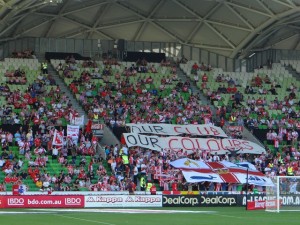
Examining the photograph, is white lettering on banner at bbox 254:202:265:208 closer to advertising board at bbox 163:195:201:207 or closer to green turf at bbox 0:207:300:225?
green turf at bbox 0:207:300:225

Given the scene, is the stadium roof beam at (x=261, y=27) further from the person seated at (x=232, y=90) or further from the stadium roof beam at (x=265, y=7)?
the person seated at (x=232, y=90)

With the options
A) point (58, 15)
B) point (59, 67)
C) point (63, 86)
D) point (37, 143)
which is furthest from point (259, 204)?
point (58, 15)

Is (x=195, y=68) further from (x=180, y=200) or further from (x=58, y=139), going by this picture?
(x=180, y=200)

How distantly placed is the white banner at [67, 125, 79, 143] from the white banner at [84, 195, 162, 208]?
9.96m

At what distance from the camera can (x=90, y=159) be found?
192ft

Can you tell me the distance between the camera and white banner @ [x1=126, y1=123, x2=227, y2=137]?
63.4m

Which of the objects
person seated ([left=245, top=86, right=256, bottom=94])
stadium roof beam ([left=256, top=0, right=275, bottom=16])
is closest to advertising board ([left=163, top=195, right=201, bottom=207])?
stadium roof beam ([left=256, top=0, right=275, bottom=16])

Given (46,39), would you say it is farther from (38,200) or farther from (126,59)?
(38,200)

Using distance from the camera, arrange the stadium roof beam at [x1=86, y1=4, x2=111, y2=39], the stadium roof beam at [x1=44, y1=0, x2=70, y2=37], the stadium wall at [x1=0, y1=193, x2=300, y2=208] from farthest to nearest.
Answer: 1. the stadium roof beam at [x1=86, y1=4, x2=111, y2=39]
2. the stadium roof beam at [x1=44, y1=0, x2=70, y2=37]
3. the stadium wall at [x1=0, y1=193, x2=300, y2=208]

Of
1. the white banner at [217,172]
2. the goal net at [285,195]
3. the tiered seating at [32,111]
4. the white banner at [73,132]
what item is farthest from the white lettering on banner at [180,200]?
the white banner at [73,132]

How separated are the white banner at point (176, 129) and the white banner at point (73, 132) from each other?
498cm

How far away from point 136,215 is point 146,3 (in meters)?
36.6

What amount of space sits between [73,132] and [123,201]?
10.3m

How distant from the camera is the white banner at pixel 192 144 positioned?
6156cm
